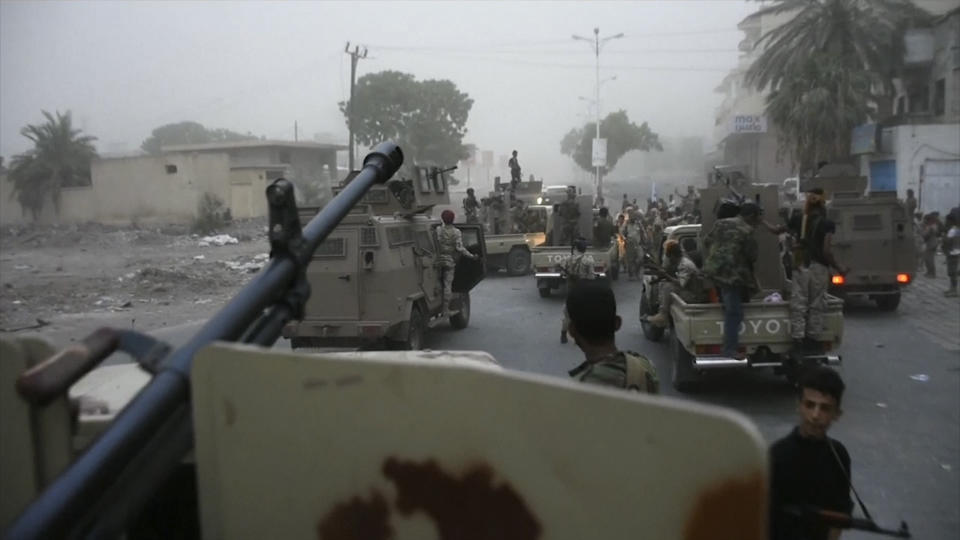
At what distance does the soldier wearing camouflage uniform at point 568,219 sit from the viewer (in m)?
18.0

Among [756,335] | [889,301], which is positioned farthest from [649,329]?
[889,301]

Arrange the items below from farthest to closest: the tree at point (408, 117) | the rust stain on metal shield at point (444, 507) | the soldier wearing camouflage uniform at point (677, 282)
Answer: the tree at point (408, 117) < the soldier wearing camouflage uniform at point (677, 282) < the rust stain on metal shield at point (444, 507)

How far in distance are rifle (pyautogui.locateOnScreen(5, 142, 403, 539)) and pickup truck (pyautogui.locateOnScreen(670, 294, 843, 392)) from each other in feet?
21.4

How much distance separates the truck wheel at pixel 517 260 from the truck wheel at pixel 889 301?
8.74 meters

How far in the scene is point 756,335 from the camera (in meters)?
8.00

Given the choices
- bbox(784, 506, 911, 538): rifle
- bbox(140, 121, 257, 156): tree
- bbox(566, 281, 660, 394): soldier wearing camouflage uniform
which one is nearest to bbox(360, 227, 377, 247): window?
bbox(566, 281, 660, 394): soldier wearing camouflage uniform

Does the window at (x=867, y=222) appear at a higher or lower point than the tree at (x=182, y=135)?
lower

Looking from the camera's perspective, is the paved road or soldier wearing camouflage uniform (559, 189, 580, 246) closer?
the paved road

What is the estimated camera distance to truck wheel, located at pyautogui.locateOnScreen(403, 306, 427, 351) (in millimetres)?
10422

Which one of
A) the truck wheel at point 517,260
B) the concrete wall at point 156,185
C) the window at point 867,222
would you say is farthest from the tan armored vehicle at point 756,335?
the concrete wall at point 156,185

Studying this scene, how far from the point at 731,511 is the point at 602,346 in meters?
1.84

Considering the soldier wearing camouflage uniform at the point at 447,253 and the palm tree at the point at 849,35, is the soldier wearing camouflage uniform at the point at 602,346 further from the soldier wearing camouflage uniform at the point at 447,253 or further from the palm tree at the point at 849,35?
the palm tree at the point at 849,35

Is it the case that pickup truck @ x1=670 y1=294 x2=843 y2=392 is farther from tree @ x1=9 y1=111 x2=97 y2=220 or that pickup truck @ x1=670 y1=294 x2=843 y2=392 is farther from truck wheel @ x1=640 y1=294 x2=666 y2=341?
tree @ x1=9 y1=111 x2=97 y2=220

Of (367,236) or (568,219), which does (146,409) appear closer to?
(367,236)
